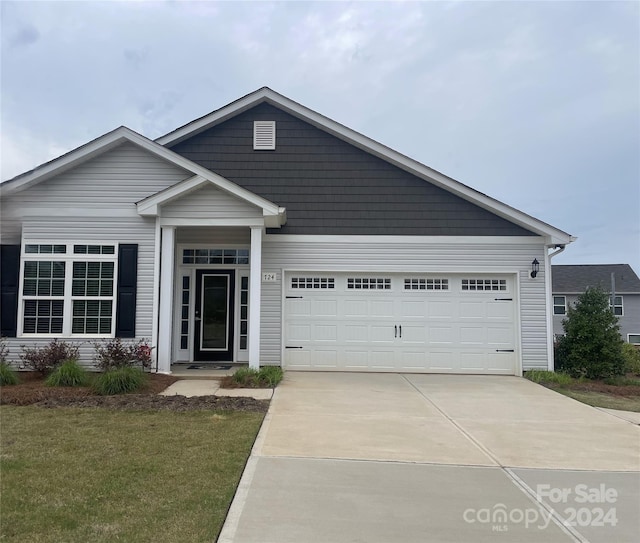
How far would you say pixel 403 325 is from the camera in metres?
10.7

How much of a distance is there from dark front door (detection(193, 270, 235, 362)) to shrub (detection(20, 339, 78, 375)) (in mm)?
2701

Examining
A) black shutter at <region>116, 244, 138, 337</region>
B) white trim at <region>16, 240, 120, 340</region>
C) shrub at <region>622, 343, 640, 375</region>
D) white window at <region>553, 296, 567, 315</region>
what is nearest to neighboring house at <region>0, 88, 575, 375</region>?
black shutter at <region>116, 244, 138, 337</region>

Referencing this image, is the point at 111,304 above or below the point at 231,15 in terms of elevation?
below

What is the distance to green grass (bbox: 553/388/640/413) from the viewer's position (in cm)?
781

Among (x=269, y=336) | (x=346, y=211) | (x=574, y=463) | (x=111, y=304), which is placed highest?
(x=346, y=211)

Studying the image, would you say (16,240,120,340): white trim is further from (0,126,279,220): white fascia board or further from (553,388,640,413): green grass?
(553,388,640,413): green grass

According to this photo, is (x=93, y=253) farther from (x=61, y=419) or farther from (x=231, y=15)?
(x=231, y=15)

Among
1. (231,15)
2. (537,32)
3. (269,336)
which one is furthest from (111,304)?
(537,32)

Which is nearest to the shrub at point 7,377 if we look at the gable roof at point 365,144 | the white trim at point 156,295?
the white trim at point 156,295

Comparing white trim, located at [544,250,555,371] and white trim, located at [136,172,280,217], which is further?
white trim, located at [544,250,555,371]

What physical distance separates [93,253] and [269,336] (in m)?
4.06

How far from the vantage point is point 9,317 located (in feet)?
30.2

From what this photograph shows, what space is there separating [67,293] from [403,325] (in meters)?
7.14

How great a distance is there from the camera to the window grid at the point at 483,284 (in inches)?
423
